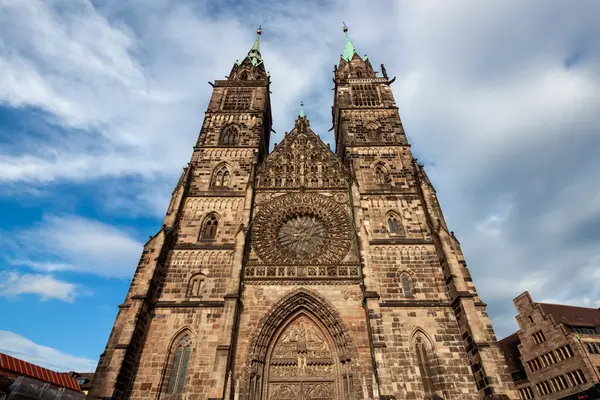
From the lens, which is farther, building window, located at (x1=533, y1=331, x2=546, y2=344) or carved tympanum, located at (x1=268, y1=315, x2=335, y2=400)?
building window, located at (x1=533, y1=331, x2=546, y2=344)

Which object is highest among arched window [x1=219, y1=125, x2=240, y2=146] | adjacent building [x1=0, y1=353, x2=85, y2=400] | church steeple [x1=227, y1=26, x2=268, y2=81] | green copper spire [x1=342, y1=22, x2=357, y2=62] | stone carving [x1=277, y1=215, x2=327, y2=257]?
green copper spire [x1=342, y1=22, x2=357, y2=62]

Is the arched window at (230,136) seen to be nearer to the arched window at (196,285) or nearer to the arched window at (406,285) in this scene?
the arched window at (196,285)

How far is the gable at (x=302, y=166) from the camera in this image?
1978 cm

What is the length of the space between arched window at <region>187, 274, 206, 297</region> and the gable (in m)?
6.33

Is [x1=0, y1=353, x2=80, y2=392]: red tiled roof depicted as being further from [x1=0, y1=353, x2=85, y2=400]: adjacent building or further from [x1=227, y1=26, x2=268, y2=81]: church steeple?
[x1=227, y1=26, x2=268, y2=81]: church steeple

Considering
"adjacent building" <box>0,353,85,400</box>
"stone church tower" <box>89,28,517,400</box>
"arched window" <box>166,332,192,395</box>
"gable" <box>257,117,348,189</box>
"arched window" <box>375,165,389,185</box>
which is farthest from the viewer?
"arched window" <box>375,165,389,185</box>

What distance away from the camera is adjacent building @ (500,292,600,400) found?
71.4 ft

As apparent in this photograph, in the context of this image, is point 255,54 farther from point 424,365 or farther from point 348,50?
point 424,365

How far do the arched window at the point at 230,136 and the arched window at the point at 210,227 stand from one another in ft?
20.3

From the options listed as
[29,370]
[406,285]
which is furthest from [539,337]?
[29,370]

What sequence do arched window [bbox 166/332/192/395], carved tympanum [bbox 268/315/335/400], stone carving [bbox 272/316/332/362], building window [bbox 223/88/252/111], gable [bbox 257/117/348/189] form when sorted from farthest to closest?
1. building window [bbox 223/88/252/111]
2. gable [bbox 257/117/348/189]
3. stone carving [bbox 272/316/332/362]
4. carved tympanum [bbox 268/315/335/400]
5. arched window [bbox 166/332/192/395]

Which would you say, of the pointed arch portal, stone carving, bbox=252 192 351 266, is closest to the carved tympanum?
the pointed arch portal

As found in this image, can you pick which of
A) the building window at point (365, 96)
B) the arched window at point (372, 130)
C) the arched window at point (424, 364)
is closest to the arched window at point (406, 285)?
the arched window at point (424, 364)

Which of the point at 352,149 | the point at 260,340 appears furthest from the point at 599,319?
the point at 260,340
